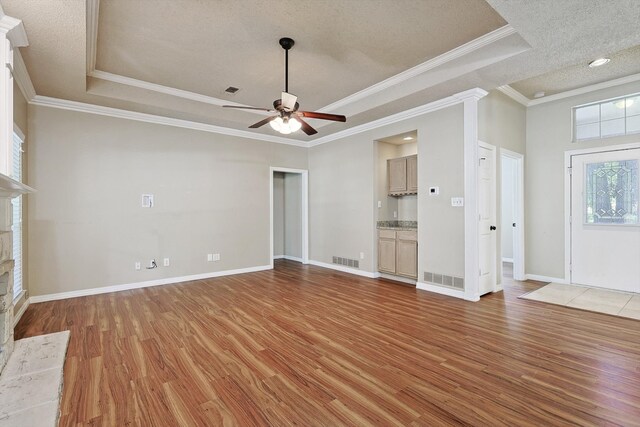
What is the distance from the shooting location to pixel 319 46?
3451 millimetres

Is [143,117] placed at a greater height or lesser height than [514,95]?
lesser

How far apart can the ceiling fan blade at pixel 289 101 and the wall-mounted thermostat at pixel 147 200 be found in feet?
10.5

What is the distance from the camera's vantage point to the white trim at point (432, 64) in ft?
10.6

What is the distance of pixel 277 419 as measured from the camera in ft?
6.15

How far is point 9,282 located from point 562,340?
17.2 ft

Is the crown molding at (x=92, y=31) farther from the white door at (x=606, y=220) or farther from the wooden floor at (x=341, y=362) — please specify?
the white door at (x=606, y=220)

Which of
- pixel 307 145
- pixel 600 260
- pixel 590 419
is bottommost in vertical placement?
pixel 590 419

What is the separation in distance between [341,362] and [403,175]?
394cm

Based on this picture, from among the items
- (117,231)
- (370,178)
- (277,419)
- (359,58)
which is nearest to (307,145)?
(370,178)

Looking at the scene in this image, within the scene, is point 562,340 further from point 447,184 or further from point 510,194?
point 510,194

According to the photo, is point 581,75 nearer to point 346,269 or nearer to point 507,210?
point 507,210

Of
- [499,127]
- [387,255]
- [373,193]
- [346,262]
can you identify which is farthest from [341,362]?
[499,127]

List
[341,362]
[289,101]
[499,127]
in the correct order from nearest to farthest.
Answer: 1. [341,362]
2. [289,101]
3. [499,127]

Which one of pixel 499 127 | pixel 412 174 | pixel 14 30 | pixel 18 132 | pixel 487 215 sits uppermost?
pixel 14 30
